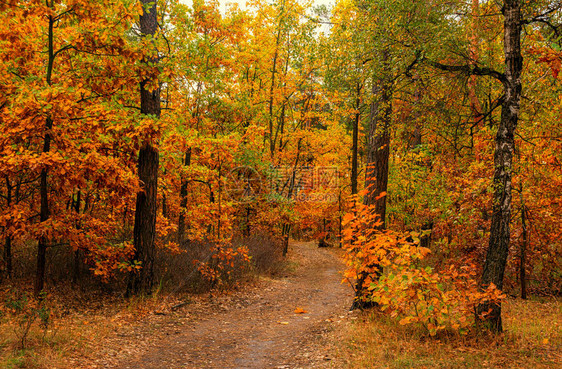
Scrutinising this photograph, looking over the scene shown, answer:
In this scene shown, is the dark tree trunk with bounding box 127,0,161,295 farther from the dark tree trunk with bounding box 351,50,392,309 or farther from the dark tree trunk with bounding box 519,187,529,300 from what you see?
the dark tree trunk with bounding box 519,187,529,300

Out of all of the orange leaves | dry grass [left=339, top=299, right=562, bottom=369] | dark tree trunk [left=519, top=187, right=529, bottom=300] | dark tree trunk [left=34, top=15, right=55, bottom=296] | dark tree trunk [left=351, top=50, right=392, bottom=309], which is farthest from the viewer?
the orange leaves

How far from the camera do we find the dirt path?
586 cm

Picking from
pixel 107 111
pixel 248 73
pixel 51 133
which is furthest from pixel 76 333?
pixel 248 73

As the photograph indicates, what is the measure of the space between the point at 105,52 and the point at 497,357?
28.4 ft

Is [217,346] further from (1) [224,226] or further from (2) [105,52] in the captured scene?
(2) [105,52]

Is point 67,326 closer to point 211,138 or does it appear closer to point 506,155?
point 211,138

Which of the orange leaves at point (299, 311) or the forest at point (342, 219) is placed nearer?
the forest at point (342, 219)

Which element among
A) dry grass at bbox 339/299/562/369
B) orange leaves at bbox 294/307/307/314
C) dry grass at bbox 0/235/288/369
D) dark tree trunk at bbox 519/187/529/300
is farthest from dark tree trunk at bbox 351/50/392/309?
dry grass at bbox 0/235/288/369

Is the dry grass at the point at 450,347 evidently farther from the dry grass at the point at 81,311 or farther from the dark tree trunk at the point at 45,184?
the dark tree trunk at the point at 45,184

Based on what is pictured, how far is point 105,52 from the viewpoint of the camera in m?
A: 7.25

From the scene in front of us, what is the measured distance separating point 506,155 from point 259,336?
18.7 feet

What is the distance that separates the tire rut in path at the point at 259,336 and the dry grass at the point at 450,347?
24.7 inches

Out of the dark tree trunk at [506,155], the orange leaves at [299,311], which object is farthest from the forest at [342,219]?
the orange leaves at [299,311]

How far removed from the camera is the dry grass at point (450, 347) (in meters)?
4.94
